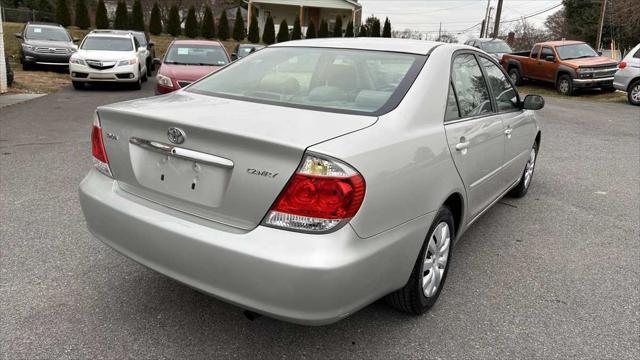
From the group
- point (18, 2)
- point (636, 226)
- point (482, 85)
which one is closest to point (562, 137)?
point (636, 226)

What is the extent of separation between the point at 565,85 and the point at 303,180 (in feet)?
57.7

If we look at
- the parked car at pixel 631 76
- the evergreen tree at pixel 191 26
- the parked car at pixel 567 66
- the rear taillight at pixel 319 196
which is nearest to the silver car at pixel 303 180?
the rear taillight at pixel 319 196

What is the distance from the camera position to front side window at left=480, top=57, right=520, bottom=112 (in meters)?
4.19

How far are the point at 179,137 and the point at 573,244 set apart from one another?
11.5ft

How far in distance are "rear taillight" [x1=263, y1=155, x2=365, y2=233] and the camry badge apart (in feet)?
1.94

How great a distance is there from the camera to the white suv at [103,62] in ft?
44.5

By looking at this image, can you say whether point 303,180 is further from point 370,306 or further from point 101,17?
point 101,17

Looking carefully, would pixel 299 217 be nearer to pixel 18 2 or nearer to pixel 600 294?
pixel 600 294

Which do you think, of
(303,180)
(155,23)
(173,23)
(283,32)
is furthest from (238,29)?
(303,180)

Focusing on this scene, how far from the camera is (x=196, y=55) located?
40.8ft

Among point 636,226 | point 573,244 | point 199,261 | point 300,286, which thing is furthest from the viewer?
point 636,226

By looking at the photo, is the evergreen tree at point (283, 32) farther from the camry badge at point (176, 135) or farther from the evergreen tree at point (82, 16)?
the camry badge at point (176, 135)

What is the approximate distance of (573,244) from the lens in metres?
4.47

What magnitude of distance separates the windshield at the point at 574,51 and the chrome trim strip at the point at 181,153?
17792 millimetres
